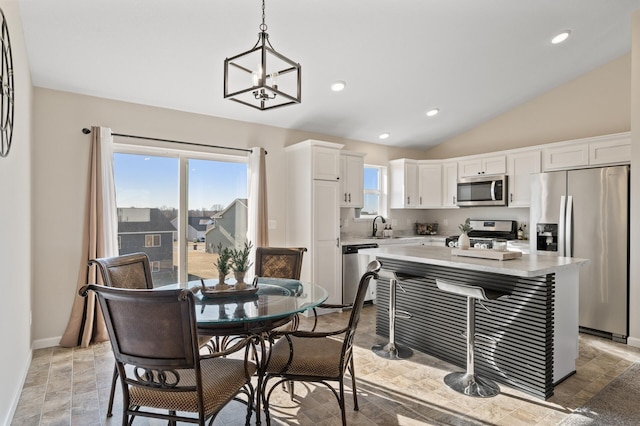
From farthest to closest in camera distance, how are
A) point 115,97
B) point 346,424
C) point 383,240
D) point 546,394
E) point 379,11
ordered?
point 383,240 → point 115,97 → point 379,11 → point 546,394 → point 346,424

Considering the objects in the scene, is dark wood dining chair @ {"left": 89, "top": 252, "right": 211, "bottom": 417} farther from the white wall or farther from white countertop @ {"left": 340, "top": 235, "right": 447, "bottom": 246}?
white countertop @ {"left": 340, "top": 235, "right": 447, "bottom": 246}

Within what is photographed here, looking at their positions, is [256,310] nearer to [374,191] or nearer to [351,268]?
[351,268]

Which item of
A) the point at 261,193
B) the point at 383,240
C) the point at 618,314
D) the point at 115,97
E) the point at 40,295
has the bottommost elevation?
the point at 618,314

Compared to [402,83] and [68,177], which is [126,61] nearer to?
[68,177]

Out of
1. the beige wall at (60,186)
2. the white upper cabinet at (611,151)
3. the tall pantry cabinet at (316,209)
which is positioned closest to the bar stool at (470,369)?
the tall pantry cabinet at (316,209)

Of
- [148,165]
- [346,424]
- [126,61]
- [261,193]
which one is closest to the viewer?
[346,424]

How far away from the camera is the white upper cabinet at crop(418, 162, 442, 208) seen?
613 centimetres

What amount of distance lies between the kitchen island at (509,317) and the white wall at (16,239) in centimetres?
292

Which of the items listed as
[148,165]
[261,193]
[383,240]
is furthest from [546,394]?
[148,165]

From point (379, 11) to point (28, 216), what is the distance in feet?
11.5

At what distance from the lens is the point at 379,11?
9.99ft

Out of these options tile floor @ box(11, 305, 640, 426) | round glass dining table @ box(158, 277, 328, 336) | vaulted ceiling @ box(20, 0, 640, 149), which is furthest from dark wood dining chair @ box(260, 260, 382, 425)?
vaulted ceiling @ box(20, 0, 640, 149)

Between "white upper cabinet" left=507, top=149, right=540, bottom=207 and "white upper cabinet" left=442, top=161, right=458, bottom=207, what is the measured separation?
88 centimetres

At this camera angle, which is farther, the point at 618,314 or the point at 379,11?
the point at 618,314
